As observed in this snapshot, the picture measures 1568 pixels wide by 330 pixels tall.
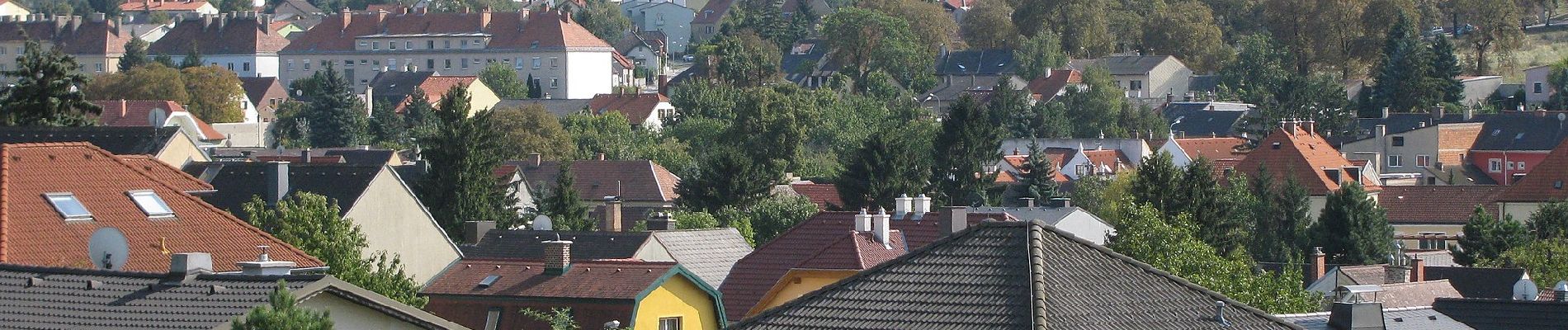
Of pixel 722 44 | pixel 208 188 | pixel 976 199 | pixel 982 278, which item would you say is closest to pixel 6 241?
pixel 208 188

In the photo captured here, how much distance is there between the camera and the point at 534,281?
1147 inches

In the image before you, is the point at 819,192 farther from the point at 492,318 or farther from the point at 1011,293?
the point at 1011,293

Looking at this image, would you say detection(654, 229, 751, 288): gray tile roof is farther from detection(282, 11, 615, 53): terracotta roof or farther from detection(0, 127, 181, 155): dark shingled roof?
detection(282, 11, 615, 53): terracotta roof

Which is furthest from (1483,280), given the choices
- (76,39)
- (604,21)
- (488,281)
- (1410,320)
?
(604,21)

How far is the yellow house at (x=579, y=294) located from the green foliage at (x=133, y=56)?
104 metres

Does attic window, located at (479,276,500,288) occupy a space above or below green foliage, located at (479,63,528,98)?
below

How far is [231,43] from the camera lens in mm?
138125

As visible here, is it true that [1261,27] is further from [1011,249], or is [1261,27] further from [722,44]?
[1011,249]

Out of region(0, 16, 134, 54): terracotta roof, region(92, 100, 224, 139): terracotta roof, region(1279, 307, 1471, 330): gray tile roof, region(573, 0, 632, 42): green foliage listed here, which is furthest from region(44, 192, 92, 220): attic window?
region(573, 0, 632, 42): green foliage

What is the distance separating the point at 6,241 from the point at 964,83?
99.2 m

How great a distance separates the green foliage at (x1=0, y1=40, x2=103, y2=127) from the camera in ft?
131

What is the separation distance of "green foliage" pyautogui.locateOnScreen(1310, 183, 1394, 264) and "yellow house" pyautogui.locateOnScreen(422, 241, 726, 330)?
31497 mm

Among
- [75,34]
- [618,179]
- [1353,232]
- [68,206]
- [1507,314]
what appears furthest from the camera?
[75,34]

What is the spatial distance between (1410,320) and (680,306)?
9.26 m
